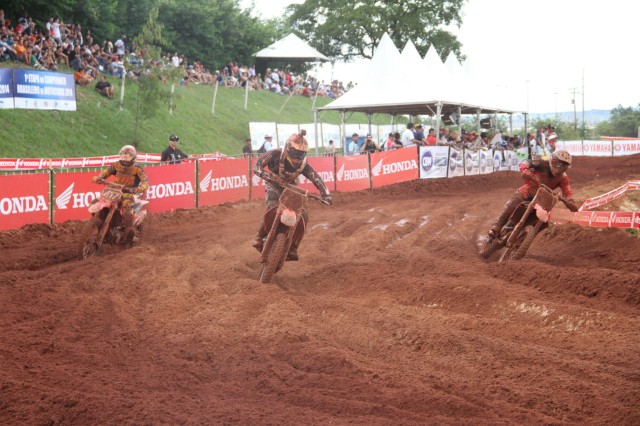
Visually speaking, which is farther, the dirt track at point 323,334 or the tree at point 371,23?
the tree at point 371,23

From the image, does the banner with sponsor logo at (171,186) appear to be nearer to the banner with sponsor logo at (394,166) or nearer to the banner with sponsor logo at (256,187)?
the banner with sponsor logo at (256,187)

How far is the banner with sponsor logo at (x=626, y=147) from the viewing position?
4209cm

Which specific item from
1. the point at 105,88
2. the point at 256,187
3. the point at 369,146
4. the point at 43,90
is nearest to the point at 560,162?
the point at 256,187

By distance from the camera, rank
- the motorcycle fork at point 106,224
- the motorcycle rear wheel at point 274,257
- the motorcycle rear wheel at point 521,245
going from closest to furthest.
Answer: the motorcycle rear wheel at point 274,257 < the motorcycle rear wheel at point 521,245 < the motorcycle fork at point 106,224

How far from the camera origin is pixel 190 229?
49.0 feet

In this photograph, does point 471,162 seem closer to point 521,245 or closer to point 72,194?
point 72,194

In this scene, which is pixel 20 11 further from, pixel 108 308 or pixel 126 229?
pixel 108 308

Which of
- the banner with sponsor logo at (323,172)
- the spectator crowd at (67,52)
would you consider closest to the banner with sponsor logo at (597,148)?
the spectator crowd at (67,52)

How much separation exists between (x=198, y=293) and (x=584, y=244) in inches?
262


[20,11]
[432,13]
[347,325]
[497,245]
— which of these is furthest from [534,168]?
[432,13]

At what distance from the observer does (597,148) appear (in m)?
43.8

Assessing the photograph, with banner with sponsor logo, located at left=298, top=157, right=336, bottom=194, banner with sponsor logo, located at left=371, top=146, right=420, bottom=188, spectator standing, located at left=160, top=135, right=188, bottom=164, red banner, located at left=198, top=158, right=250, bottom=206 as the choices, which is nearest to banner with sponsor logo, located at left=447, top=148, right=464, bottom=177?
banner with sponsor logo, located at left=371, top=146, right=420, bottom=188

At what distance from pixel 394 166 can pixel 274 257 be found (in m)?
14.9

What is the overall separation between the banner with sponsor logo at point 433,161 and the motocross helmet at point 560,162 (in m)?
13.8
